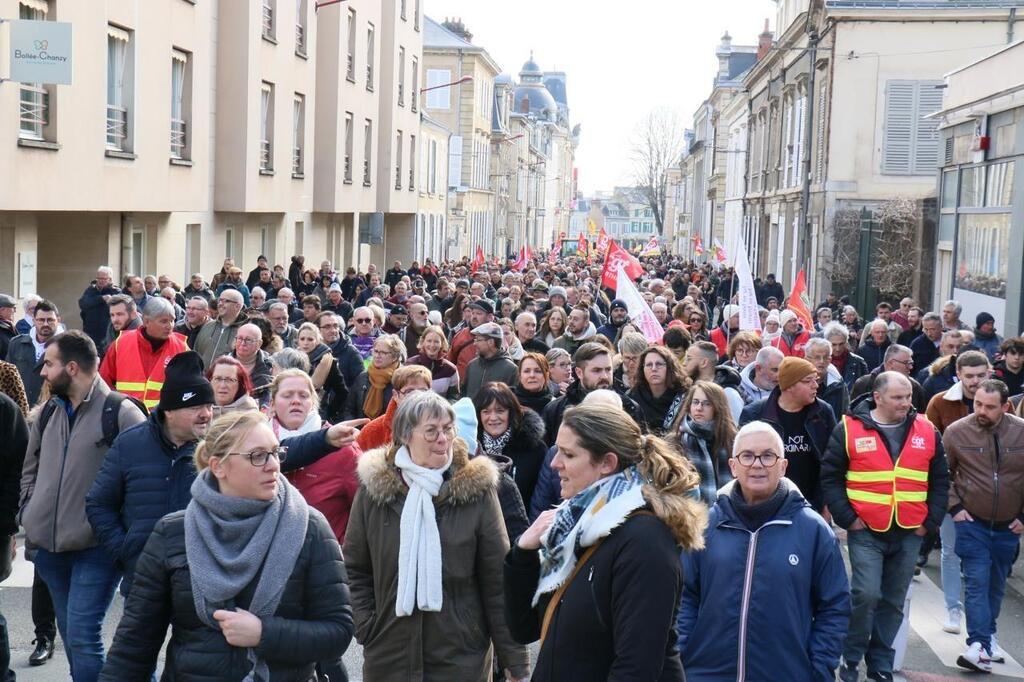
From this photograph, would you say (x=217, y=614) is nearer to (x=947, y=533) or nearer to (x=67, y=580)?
(x=67, y=580)

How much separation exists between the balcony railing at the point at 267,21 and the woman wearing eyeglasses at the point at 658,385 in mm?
19101

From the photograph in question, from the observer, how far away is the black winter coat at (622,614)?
3.71 metres

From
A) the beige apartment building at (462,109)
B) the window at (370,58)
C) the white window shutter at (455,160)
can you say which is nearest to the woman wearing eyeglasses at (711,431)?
the window at (370,58)

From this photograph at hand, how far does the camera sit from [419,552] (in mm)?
5035

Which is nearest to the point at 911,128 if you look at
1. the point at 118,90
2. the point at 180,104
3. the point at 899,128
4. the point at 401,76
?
the point at 899,128

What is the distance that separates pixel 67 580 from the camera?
20.9 feet

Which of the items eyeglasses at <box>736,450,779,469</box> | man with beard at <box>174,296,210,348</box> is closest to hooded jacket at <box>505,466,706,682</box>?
eyeglasses at <box>736,450,779,469</box>

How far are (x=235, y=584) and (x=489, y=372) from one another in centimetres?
660

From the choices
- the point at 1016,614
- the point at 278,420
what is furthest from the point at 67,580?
the point at 1016,614

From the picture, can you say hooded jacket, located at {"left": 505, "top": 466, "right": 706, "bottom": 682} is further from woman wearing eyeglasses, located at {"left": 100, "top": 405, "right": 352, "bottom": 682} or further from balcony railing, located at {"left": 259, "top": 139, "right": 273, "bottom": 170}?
balcony railing, located at {"left": 259, "top": 139, "right": 273, "bottom": 170}

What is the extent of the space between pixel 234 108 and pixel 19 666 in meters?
18.1

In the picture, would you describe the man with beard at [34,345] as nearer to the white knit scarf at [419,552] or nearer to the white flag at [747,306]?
the white knit scarf at [419,552]

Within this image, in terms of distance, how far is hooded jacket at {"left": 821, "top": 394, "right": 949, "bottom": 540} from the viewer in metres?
7.38

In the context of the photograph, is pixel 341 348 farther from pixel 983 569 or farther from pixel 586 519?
pixel 586 519
